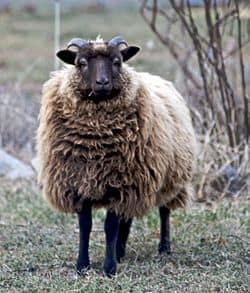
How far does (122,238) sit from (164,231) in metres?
0.39

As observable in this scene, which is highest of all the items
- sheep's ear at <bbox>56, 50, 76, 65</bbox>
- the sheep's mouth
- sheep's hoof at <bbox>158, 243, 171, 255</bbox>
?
sheep's ear at <bbox>56, 50, 76, 65</bbox>

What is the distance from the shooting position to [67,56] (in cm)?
736

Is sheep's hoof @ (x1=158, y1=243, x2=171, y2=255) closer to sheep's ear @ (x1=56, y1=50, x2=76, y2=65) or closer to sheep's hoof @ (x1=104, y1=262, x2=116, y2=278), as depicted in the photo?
sheep's hoof @ (x1=104, y1=262, x2=116, y2=278)

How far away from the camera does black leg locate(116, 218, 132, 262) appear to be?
8.05 meters

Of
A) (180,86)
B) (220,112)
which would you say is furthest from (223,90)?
(180,86)

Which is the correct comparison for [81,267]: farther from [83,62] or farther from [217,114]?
[217,114]

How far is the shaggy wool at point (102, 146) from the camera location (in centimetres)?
724

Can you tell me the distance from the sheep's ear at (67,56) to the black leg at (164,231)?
163 centimetres

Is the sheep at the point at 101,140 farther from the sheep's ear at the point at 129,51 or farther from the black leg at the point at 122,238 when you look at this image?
the black leg at the point at 122,238

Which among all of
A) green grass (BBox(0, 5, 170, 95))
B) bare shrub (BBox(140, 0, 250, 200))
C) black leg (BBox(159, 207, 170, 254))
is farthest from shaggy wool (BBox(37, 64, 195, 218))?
green grass (BBox(0, 5, 170, 95))

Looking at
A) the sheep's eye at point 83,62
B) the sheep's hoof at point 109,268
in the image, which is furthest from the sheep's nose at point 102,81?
the sheep's hoof at point 109,268

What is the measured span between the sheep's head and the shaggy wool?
0.07m

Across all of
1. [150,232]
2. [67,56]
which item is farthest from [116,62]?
[150,232]

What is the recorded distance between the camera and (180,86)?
12391mm
